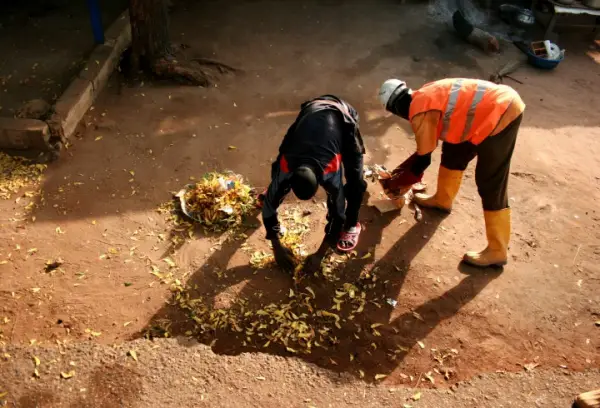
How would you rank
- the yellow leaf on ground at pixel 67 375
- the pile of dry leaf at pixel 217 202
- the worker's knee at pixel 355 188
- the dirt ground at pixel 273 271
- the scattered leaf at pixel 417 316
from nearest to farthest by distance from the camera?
1. the yellow leaf on ground at pixel 67 375
2. the dirt ground at pixel 273 271
3. the worker's knee at pixel 355 188
4. the scattered leaf at pixel 417 316
5. the pile of dry leaf at pixel 217 202

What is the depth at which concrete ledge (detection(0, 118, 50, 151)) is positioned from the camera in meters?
4.89

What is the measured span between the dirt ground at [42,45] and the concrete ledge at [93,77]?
0.29 metres

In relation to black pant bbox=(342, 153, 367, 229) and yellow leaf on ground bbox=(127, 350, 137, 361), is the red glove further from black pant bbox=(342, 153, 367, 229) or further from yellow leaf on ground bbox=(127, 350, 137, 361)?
yellow leaf on ground bbox=(127, 350, 137, 361)

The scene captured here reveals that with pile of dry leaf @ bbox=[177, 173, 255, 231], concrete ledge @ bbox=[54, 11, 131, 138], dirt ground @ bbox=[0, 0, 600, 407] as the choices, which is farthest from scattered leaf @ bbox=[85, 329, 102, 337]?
concrete ledge @ bbox=[54, 11, 131, 138]

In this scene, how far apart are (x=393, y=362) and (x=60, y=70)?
530cm

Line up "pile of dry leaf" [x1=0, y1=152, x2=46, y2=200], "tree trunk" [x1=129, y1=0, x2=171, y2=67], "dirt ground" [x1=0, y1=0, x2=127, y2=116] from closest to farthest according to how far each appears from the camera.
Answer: "pile of dry leaf" [x1=0, y1=152, x2=46, y2=200], "dirt ground" [x1=0, y1=0, x2=127, y2=116], "tree trunk" [x1=129, y1=0, x2=171, y2=67]

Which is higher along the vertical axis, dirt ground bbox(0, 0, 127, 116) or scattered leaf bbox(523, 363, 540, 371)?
dirt ground bbox(0, 0, 127, 116)

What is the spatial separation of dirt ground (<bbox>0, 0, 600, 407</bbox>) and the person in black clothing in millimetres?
474

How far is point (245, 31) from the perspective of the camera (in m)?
7.42

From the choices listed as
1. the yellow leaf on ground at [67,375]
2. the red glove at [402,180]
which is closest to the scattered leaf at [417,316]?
the red glove at [402,180]

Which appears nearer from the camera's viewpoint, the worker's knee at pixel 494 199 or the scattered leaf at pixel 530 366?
the scattered leaf at pixel 530 366

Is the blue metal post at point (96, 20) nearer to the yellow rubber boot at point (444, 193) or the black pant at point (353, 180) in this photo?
the black pant at point (353, 180)

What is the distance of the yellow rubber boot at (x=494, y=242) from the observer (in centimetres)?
391

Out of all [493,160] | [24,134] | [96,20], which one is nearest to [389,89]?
[493,160]
